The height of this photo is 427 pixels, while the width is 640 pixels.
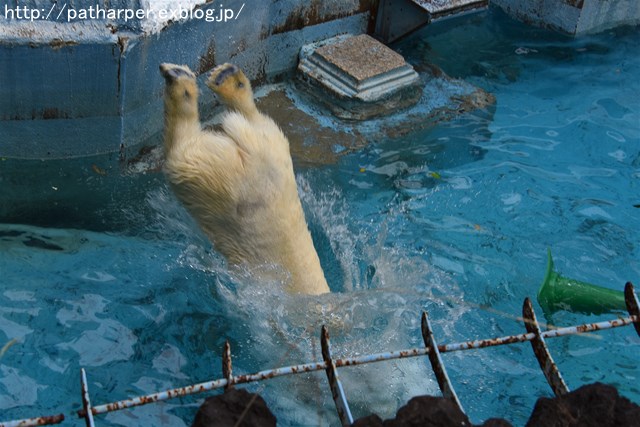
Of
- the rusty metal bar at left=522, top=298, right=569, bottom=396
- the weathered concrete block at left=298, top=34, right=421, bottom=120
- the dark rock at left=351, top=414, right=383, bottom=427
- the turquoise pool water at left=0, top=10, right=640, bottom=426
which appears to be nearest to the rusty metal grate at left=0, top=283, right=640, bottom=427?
the rusty metal bar at left=522, top=298, right=569, bottom=396

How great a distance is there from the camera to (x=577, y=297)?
391 centimetres

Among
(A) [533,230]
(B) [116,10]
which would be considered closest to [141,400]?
(B) [116,10]

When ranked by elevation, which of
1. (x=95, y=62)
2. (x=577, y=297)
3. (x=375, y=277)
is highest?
(x=95, y=62)

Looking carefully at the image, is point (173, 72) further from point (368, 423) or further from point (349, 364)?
point (368, 423)

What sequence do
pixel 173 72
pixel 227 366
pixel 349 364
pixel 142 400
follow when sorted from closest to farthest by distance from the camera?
pixel 142 400, pixel 227 366, pixel 349 364, pixel 173 72

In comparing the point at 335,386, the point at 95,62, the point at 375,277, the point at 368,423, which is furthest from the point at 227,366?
the point at 95,62

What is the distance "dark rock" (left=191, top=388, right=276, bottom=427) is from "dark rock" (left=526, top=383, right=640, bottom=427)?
2.40 feet

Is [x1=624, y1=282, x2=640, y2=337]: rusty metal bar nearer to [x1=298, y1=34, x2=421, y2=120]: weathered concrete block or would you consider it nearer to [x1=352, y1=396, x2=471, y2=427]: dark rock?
[x1=352, y1=396, x2=471, y2=427]: dark rock

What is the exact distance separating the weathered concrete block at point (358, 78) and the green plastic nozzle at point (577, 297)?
2116 mm

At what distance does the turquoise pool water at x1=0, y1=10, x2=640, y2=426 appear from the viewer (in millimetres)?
3666

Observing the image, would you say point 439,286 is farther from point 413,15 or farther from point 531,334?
point 413,15

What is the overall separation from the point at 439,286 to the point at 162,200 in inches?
63.0

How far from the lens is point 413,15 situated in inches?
245

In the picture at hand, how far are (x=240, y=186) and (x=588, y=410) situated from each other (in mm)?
1836
